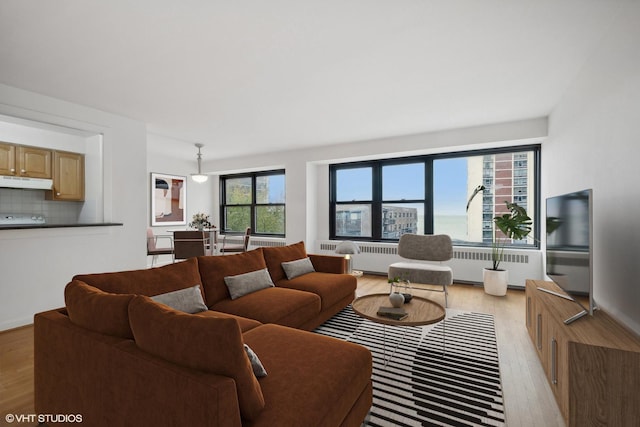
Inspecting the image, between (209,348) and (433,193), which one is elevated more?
(433,193)

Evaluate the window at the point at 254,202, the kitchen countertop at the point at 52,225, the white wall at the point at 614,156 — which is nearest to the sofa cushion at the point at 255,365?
the white wall at the point at 614,156

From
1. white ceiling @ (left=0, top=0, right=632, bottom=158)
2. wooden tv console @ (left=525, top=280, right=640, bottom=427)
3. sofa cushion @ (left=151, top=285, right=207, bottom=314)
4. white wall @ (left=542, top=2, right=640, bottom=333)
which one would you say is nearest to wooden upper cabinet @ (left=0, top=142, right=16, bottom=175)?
white ceiling @ (left=0, top=0, right=632, bottom=158)

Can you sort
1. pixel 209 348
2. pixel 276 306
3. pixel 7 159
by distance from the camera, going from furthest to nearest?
pixel 7 159 < pixel 276 306 < pixel 209 348

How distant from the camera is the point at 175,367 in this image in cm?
106

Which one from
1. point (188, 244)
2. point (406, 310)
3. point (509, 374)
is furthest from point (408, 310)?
point (188, 244)

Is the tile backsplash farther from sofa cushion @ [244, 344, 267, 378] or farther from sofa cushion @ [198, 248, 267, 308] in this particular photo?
sofa cushion @ [244, 344, 267, 378]

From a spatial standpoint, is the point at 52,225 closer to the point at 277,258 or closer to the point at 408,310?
the point at 277,258

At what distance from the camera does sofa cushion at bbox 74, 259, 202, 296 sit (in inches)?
73.0

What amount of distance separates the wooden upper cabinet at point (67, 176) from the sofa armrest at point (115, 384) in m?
3.49

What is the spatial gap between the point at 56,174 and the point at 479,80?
5607 millimetres

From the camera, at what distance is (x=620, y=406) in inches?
56.9

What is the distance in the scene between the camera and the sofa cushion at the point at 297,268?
11.0 feet

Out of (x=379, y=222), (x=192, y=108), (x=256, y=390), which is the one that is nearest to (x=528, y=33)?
(x=256, y=390)

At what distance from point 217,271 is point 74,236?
7.48ft
